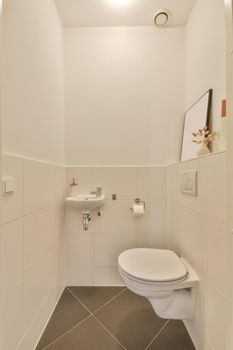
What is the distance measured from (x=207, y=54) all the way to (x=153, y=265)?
1.58m

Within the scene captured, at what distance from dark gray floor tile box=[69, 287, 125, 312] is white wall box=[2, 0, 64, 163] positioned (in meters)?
1.20

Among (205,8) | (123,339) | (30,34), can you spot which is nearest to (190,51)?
(205,8)

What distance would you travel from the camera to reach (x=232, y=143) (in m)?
0.64

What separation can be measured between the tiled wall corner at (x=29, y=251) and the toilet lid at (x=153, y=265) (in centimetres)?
54

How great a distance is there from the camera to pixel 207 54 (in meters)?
1.40

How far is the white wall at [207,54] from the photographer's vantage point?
1215 mm

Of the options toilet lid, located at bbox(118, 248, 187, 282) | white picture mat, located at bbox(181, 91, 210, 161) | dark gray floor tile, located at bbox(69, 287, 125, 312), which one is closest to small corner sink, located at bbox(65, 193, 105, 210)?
toilet lid, located at bbox(118, 248, 187, 282)

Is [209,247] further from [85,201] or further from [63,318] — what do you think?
[63,318]

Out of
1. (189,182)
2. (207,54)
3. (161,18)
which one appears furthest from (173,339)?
(161,18)

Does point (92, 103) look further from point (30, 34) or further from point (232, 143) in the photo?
point (232, 143)

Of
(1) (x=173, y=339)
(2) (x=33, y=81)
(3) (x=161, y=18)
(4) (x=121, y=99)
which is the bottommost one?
(1) (x=173, y=339)

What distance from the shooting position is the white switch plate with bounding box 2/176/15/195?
2.66 ft

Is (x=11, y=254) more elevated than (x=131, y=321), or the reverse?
(x=11, y=254)

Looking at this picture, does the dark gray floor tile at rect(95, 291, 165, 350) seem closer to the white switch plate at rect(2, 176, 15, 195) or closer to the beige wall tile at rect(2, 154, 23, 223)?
the beige wall tile at rect(2, 154, 23, 223)
